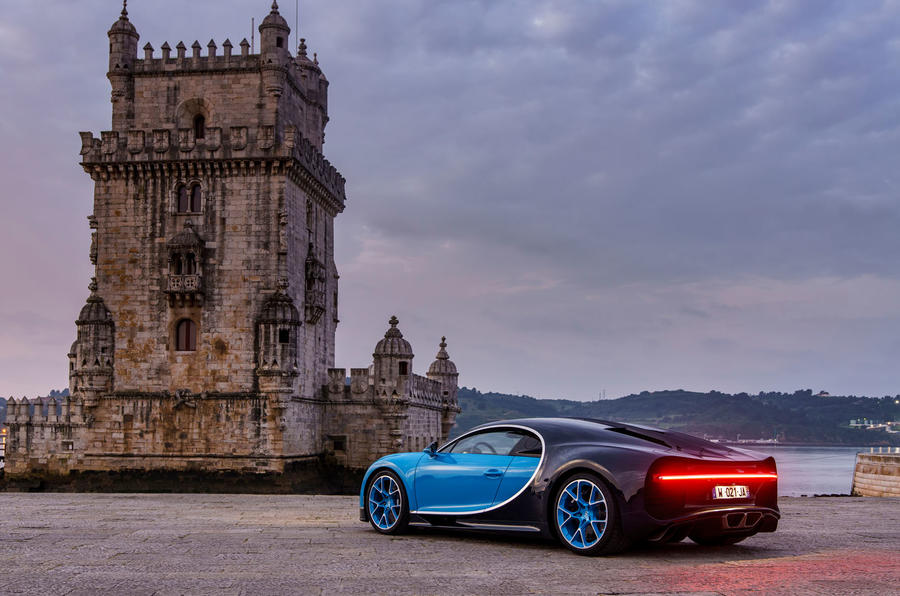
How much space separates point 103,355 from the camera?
128ft

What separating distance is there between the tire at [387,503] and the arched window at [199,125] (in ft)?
99.4

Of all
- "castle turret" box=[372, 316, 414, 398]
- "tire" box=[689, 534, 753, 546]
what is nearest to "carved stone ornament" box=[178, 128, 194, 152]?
"castle turret" box=[372, 316, 414, 398]

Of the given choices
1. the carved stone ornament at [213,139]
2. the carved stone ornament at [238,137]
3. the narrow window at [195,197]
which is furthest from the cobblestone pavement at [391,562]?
the carved stone ornament at [213,139]

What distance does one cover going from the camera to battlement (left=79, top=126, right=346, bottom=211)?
39062 mm

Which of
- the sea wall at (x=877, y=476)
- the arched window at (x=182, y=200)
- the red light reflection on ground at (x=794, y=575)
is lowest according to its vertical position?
the sea wall at (x=877, y=476)

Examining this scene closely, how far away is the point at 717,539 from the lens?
11.4 m

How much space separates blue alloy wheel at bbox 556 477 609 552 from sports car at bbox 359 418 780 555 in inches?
0.4

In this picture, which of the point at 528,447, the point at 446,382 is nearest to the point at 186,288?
the point at 446,382

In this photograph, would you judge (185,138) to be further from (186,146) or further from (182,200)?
(182,200)

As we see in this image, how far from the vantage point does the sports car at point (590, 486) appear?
10.2 m

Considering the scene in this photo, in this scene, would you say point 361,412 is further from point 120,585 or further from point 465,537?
point 120,585

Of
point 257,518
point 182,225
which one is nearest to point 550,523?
point 257,518

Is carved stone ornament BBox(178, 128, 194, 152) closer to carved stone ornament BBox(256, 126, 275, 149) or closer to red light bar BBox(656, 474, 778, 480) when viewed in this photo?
carved stone ornament BBox(256, 126, 275, 149)

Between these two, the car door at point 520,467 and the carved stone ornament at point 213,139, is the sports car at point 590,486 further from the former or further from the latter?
the carved stone ornament at point 213,139
